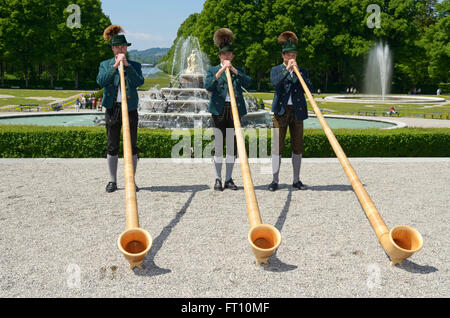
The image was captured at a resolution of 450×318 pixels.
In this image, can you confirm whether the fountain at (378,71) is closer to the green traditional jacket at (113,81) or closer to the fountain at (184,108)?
the fountain at (184,108)

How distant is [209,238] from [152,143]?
6.05 meters

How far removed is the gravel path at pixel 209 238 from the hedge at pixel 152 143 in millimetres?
2020

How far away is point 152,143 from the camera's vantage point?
1041cm

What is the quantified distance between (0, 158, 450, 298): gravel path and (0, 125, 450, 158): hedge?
2.02 meters

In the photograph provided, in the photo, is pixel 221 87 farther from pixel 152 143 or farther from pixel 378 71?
pixel 378 71

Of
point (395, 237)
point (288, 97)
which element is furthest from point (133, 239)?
point (288, 97)

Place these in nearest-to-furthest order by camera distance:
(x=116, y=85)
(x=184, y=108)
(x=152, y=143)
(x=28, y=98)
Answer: (x=116, y=85) → (x=152, y=143) → (x=184, y=108) → (x=28, y=98)

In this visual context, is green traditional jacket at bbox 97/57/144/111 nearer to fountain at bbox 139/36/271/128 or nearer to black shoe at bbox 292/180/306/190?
black shoe at bbox 292/180/306/190

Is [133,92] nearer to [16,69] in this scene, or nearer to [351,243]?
[351,243]

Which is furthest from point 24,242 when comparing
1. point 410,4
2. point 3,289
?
point 410,4

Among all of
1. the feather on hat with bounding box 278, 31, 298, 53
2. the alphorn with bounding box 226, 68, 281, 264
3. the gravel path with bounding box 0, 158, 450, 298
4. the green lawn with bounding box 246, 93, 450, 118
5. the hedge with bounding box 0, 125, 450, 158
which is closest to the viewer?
the gravel path with bounding box 0, 158, 450, 298

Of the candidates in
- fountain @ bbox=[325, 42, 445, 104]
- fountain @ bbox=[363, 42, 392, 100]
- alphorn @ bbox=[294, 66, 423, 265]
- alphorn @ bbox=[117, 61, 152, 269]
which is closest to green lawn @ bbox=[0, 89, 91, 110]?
alphorn @ bbox=[117, 61, 152, 269]

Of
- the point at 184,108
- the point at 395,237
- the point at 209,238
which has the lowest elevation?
the point at 209,238

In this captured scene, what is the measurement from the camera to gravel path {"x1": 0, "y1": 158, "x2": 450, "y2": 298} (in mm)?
3576
